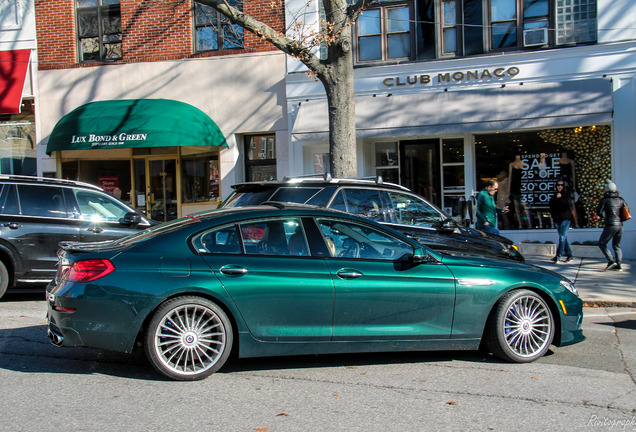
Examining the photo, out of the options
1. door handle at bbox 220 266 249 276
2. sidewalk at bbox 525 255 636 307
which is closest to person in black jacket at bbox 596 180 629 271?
sidewalk at bbox 525 255 636 307

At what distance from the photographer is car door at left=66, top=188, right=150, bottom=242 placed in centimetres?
916

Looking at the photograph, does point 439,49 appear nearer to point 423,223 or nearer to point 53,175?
point 423,223

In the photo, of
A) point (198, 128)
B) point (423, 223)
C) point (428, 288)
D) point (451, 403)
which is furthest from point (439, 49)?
point (451, 403)

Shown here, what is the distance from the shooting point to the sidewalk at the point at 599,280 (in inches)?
356

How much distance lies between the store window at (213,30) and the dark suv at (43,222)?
7.76m

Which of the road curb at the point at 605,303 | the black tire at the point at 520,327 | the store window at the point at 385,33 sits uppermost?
the store window at the point at 385,33

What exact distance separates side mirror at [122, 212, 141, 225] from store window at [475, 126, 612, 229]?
28.1 feet

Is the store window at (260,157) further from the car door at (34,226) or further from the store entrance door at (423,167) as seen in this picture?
the car door at (34,226)

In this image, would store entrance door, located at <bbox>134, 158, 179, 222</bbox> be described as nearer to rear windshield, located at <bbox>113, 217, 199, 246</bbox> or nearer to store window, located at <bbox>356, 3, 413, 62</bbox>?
store window, located at <bbox>356, 3, 413, 62</bbox>

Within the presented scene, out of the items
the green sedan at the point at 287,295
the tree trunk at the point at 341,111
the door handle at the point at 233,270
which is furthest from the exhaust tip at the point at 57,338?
the tree trunk at the point at 341,111

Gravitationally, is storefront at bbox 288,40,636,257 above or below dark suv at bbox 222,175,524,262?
above

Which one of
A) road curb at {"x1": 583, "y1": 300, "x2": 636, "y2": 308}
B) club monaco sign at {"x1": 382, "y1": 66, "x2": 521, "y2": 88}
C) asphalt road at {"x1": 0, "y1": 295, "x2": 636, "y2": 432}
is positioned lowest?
road curb at {"x1": 583, "y1": 300, "x2": 636, "y2": 308}

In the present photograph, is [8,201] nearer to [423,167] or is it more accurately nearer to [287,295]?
[287,295]

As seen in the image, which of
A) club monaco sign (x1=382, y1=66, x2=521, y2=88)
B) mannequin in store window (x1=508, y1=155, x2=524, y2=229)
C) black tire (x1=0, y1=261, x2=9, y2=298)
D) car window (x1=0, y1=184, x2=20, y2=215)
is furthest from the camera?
mannequin in store window (x1=508, y1=155, x2=524, y2=229)
